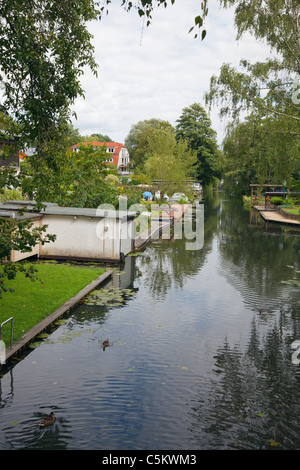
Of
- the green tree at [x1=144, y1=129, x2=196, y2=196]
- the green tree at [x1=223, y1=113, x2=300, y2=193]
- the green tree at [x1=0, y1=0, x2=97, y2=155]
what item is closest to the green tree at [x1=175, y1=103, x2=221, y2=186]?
the green tree at [x1=144, y1=129, x2=196, y2=196]

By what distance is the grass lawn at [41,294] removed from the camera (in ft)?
36.7

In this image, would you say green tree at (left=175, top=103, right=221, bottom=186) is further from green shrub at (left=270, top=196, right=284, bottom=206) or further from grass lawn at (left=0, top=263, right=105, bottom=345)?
grass lawn at (left=0, top=263, right=105, bottom=345)

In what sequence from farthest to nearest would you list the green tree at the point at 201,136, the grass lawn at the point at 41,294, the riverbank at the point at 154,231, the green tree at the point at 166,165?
1. the green tree at the point at 201,136
2. the green tree at the point at 166,165
3. the riverbank at the point at 154,231
4. the grass lawn at the point at 41,294

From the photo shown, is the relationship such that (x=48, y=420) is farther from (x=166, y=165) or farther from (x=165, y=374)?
(x=166, y=165)

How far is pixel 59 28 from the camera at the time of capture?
30.6ft

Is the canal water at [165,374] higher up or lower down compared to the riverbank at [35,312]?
lower down

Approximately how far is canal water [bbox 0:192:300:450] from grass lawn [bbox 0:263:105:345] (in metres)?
0.70

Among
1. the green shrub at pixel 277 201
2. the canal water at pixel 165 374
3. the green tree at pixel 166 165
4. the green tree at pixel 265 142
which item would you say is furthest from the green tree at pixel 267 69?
the green shrub at pixel 277 201

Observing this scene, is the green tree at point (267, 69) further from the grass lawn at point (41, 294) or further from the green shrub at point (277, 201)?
the green shrub at point (277, 201)

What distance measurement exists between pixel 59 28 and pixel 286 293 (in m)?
12.0

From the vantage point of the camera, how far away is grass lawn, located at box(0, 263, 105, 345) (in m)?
11.2

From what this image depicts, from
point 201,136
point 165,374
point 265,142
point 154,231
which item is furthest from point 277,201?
point 165,374

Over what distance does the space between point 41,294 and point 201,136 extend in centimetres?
7523

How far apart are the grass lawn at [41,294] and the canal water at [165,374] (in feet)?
2.29
